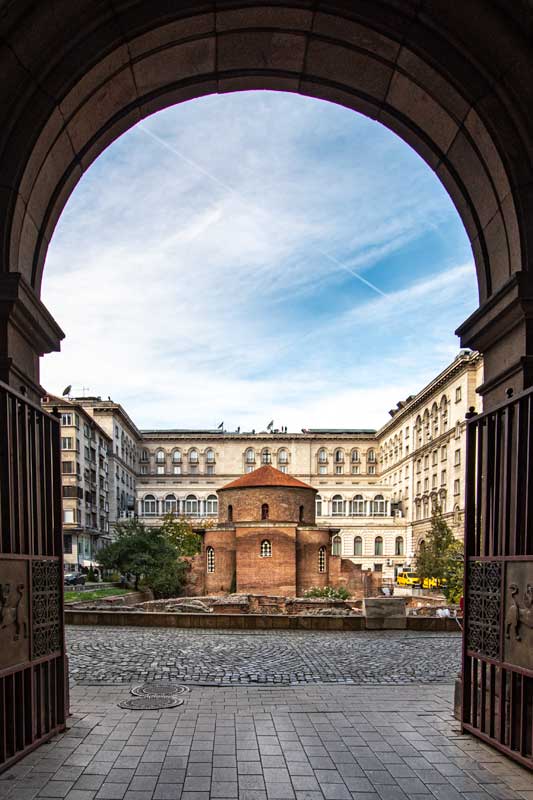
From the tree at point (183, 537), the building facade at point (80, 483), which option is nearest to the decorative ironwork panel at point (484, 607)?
the building facade at point (80, 483)

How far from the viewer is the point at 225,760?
638 cm

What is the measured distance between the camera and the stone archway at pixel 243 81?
6637 mm

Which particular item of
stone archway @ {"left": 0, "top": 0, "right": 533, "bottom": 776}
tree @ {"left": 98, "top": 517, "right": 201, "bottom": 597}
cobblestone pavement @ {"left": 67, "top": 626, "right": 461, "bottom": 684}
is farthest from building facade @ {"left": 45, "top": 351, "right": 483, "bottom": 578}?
stone archway @ {"left": 0, "top": 0, "right": 533, "bottom": 776}

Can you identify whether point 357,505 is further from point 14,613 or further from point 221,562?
point 14,613

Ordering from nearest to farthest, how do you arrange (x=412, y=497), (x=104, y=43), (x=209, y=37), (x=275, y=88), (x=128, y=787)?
(x=128, y=787) < (x=104, y=43) < (x=209, y=37) < (x=275, y=88) < (x=412, y=497)

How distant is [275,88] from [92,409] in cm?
6783

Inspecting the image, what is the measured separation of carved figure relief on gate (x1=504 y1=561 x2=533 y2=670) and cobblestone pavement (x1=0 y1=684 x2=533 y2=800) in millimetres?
1001

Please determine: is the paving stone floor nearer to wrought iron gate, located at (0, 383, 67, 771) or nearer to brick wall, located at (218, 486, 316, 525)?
wrought iron gate, located at (0, 383, 67, 771)

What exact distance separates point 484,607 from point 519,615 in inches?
30.7

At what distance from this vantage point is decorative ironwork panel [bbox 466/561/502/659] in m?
6.49

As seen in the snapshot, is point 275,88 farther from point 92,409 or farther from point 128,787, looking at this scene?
point 92,409

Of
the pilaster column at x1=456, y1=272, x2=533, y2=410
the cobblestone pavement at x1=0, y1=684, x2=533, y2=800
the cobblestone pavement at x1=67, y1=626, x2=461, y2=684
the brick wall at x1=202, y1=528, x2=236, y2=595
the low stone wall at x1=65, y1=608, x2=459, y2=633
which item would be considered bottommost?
the brick wall at x1=202, y1=528, x2=236, y2=595

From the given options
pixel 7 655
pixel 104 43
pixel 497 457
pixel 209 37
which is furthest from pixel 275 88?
pixel 7 655

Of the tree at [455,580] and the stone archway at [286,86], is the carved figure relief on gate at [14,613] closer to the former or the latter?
the stone archway at [286,86]
